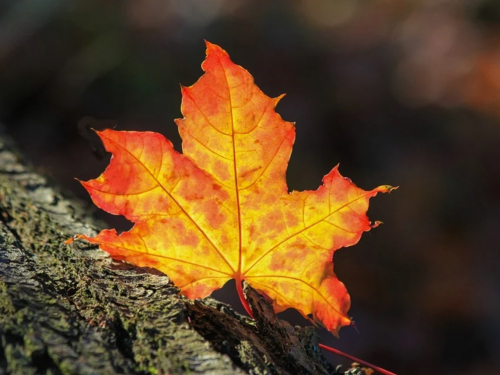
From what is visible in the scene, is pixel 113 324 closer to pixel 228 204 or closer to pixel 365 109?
pixel 228 204

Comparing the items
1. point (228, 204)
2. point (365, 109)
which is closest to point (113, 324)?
point (228, 204)

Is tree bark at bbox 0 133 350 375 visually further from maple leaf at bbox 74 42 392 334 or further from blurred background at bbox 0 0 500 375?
blurred background at bbox 0 0 500 375

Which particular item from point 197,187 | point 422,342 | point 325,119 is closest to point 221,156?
point 197,187

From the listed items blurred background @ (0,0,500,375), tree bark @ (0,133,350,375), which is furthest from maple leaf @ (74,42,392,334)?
blurred background @ (0,0,500,375)

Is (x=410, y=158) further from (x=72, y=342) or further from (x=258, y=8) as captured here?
(x=72, y=342)

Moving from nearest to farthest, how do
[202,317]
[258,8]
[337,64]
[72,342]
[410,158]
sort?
[72,342]
[202,317]
[410,158]
[337,64]
[258,8]

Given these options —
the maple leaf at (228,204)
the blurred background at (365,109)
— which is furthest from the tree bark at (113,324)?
the blurred background at (365,109)
